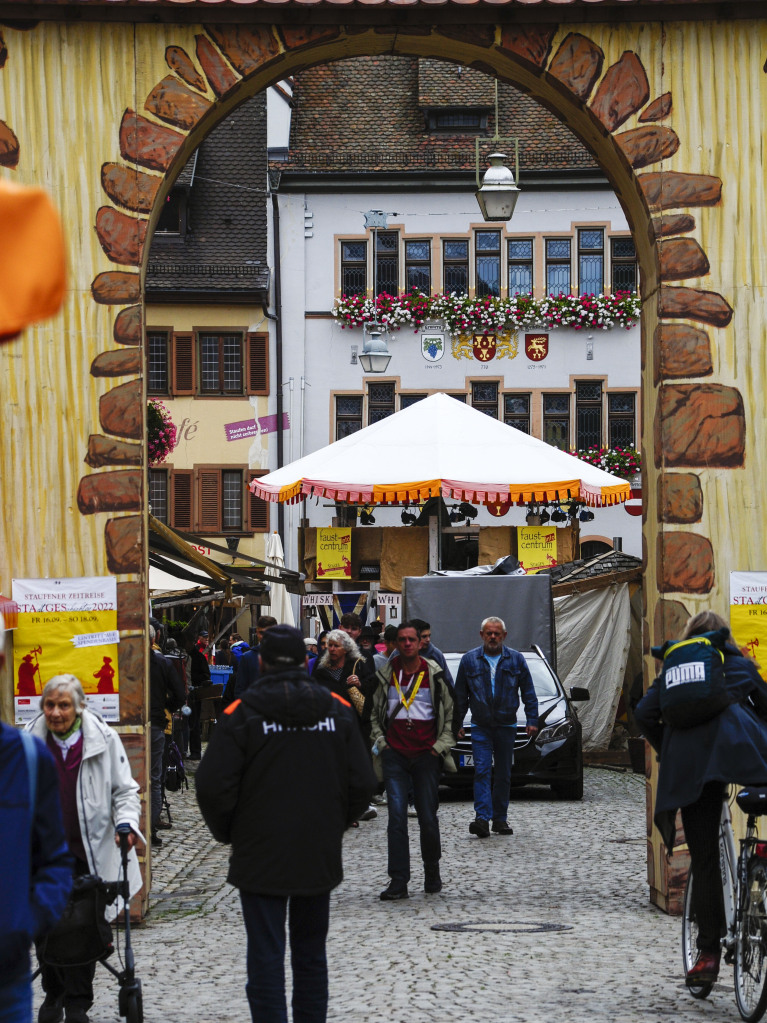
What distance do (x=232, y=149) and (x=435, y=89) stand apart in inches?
190

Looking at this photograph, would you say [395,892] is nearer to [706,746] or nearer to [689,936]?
[689,936]

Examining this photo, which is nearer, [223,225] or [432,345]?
[432,345]

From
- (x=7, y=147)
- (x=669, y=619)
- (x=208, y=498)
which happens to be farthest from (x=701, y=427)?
(x=208, y=498)

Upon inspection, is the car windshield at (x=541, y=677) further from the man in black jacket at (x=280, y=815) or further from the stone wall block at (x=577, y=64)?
the man in black jacket at (x=280, y=815)

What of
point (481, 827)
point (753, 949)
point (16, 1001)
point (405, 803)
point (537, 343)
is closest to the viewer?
point (16, 1001)

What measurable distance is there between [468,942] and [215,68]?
5.32m

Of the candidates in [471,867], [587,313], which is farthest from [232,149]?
[471,867]

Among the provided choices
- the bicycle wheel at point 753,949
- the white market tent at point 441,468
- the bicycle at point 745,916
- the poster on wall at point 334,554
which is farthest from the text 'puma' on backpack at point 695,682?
the poster on wall at point 334,554

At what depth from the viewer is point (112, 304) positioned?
10289 mm

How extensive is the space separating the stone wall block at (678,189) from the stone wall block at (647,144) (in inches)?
3.5

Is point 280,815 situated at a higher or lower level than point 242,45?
lower

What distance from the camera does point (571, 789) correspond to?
17.4 m

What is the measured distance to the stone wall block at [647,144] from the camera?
33.8ft

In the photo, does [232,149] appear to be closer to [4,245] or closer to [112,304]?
[112,304]
